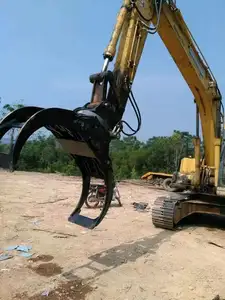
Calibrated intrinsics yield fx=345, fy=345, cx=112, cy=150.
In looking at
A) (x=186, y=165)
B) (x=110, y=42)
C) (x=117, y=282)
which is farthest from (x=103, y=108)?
(x=186, y=165)

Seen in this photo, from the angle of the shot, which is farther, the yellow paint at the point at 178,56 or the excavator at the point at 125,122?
the yellow paint at the point at 178,56

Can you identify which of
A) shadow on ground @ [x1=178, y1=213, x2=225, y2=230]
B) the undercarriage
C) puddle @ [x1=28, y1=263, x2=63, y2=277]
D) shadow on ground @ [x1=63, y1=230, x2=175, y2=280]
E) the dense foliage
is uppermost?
the dense foliage

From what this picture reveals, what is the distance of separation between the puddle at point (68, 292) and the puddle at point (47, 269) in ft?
1.14

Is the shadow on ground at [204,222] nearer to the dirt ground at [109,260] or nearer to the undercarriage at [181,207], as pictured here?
the dirt ground at [109,260]

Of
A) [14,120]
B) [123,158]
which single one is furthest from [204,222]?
[123,158]

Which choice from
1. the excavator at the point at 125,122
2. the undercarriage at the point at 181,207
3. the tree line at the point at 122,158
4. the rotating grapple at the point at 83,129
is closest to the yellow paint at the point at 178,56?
the excavator at the point at 125,122

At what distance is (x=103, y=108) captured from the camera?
3785 mm

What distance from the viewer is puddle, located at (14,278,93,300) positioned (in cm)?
344

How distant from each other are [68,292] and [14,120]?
1.86 m

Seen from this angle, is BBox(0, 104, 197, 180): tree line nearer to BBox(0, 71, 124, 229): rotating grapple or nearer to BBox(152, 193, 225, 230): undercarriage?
BBox(152, 193, 225, 230): undercarriage

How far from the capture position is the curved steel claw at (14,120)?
2865mm

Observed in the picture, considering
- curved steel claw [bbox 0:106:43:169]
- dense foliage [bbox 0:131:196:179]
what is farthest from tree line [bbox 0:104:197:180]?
curved steel claw [bbox 0:106:43:169]

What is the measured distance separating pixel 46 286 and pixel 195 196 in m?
4.26

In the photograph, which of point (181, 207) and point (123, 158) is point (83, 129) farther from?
point (123, 158)
